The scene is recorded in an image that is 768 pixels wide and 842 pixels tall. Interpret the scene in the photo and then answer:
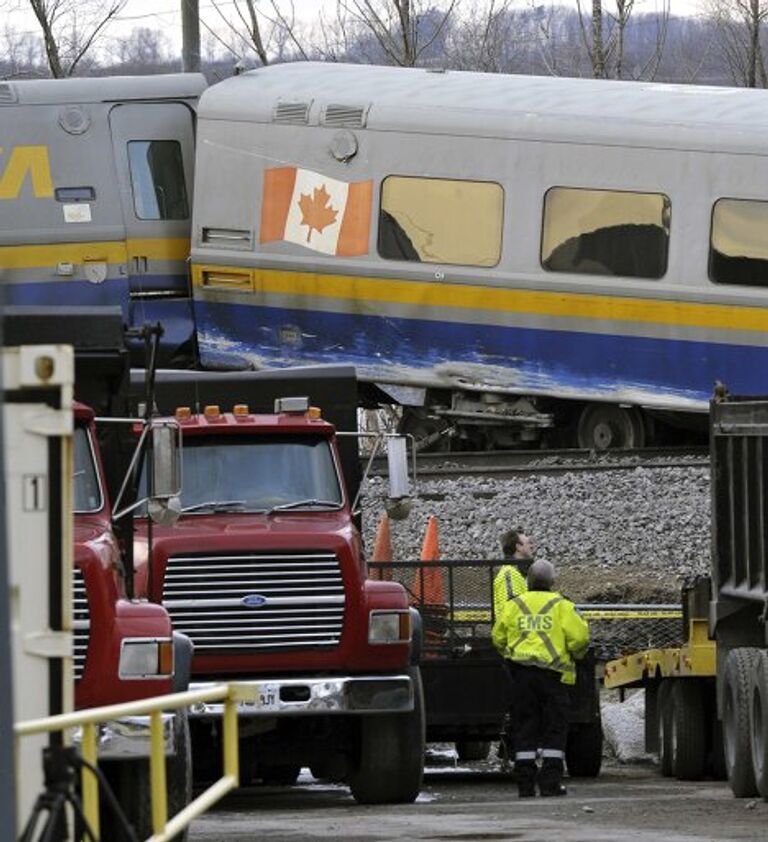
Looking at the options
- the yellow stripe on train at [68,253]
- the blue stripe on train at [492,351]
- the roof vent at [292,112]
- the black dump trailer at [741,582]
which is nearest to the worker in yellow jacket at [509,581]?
the black dump trailer at [741,582]

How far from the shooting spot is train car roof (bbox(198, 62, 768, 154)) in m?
21.2

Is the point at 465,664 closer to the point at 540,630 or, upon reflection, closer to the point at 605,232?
the point at 540,630

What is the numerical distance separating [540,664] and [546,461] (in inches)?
288

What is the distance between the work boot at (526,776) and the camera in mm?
14805

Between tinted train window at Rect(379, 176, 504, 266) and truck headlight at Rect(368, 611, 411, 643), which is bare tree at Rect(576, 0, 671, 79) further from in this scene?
truck headlight at Rect(368, 611, 411, 643)

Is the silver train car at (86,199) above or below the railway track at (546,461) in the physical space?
above

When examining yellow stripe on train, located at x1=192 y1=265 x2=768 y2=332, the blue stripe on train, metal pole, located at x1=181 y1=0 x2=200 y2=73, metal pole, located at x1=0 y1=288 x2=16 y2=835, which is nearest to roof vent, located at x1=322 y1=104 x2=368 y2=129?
yellow stripe on train, located at x1=192 y1=265 x2=768 y2=332

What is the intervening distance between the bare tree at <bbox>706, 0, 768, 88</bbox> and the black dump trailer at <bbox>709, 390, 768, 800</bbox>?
74.3ft

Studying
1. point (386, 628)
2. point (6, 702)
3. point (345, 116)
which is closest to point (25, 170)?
point (345, 116)

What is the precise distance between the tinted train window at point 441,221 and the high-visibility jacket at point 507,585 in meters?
6.38

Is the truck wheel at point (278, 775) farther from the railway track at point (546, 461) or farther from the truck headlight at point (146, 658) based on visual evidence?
the truck headlight at point (146, 658)

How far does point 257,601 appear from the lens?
45.5 ft

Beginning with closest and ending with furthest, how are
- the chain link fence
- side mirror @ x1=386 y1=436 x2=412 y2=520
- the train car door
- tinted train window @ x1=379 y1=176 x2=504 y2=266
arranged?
side mirror @ x1=386 y1=436 x2=412 y2=520
the chain link fence
tinted train window @ x1=379 y1=176 x2=504 y2=266
the train car door

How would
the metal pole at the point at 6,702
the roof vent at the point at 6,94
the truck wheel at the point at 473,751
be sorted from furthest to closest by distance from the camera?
the roof vent at the point at 6,94, the truck wheel at the point at 473,751, the metal pole at the point at 6,702
